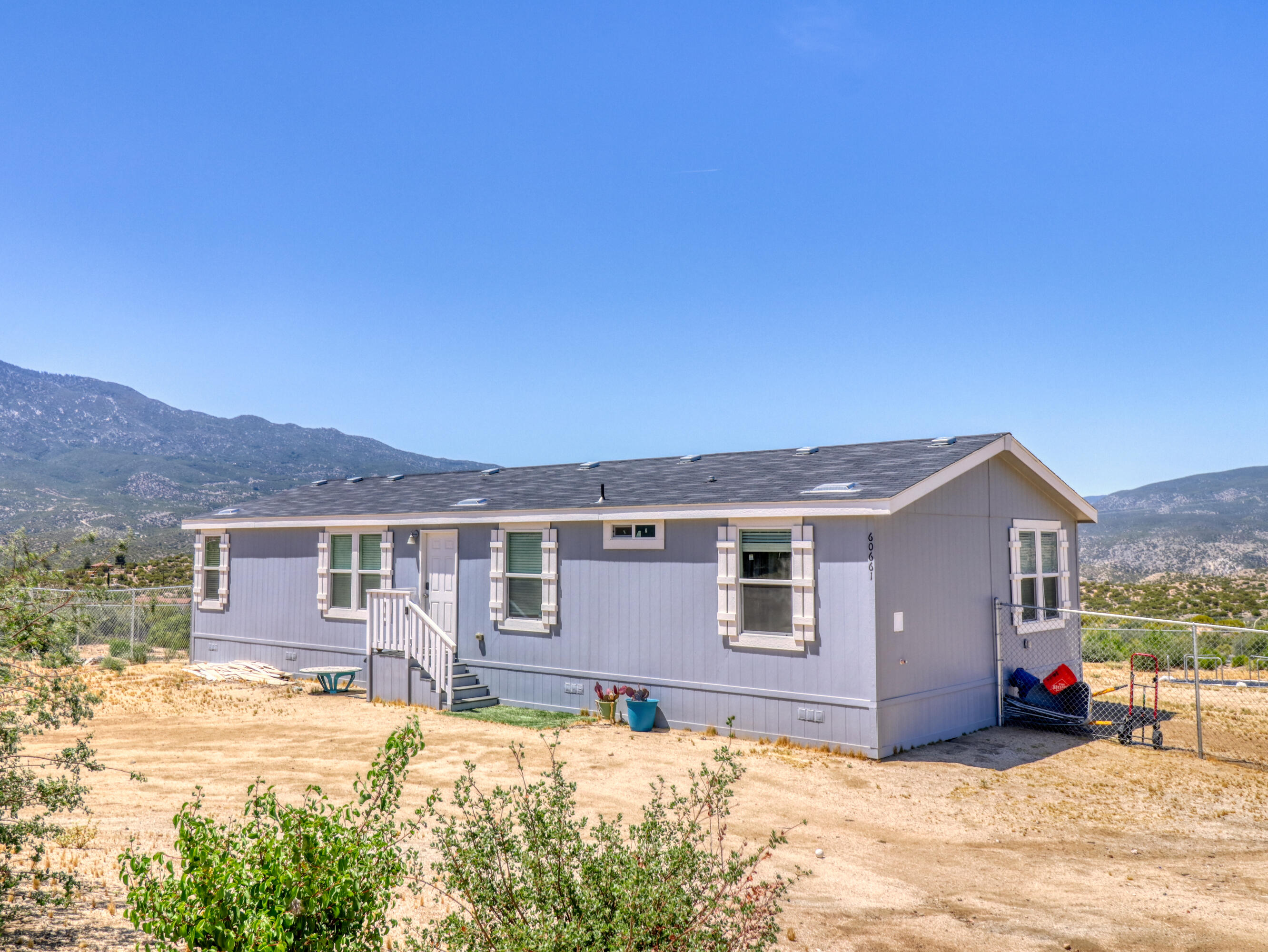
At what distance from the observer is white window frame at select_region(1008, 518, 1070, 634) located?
12586mm

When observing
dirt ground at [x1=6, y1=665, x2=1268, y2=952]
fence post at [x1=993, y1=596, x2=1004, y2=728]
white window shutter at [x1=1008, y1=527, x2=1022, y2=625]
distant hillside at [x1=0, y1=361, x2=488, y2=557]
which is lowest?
dirt ground at [x1=6, y1=665, x2=1268, y2=952]

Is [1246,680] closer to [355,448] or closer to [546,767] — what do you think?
[546,767]

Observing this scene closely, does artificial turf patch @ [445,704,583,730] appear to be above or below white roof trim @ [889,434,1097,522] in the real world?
below

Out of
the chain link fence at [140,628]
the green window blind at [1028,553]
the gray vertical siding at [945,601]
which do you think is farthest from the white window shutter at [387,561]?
the green window blind at [1028,553]

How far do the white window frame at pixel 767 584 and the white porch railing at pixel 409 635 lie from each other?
4.62 m

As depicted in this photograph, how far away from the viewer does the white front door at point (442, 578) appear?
1434cm

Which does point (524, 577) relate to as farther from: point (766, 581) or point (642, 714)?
point (766, 581)

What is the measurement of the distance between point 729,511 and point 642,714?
299cm

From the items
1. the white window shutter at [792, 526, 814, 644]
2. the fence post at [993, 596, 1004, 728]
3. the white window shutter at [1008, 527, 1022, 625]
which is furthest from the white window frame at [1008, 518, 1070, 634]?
the white window shutter at [792, 526, 814, 644]

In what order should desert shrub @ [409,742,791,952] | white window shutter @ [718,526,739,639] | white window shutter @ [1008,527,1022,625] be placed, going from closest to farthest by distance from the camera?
desert shrub @ [409,742,791,952] < white window shutter @ [718,526,739,639] < white window shutter @ [1008,527,1022,625]

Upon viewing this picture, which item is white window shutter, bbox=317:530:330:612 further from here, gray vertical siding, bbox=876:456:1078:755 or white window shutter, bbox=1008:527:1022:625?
white window shutter, bbox=1008:527:1022:625

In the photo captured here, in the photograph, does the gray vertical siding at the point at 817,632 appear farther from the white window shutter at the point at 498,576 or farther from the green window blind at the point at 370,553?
the green window blind at the point at 370,553

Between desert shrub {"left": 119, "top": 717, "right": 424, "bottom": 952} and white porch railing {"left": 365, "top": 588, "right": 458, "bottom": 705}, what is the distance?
9.80 m

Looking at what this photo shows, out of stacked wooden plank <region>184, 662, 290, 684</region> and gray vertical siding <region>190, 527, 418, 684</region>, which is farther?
stacked wooden plank <region>184, 662, 290, 684</region>
